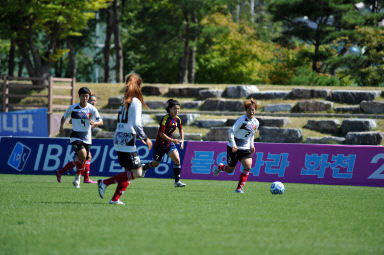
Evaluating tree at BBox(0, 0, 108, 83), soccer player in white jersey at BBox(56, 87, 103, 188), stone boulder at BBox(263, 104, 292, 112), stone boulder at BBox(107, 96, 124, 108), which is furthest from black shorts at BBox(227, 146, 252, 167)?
tree at BBox(0, 0, 108, 83)

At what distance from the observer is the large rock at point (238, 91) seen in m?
31.5

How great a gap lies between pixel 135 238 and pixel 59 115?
81.0ft

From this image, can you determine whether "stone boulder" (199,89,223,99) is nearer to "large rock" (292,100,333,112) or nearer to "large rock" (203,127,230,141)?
"large rock" (292,100,333,112)

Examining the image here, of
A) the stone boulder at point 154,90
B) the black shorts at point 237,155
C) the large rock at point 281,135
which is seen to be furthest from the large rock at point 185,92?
the black shorts at point 237,155

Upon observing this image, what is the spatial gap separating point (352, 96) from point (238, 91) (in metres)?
6.09

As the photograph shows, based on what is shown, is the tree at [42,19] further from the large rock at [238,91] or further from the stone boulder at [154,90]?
the large rock at [238,91]

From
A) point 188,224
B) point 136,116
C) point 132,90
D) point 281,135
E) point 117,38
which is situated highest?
point 117,38

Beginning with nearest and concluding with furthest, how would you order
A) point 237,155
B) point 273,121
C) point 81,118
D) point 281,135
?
point 237,155, point 81,118, point 281,135, point 273,121

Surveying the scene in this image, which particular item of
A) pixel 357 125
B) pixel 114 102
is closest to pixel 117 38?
pixel 114 102

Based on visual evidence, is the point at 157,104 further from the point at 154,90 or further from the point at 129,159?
the point at 129,159

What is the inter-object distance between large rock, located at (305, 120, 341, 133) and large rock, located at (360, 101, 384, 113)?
2.58 metres

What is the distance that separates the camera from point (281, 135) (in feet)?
81.3

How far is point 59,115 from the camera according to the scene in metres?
30.3

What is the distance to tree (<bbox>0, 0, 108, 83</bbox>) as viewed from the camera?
3394 cm
